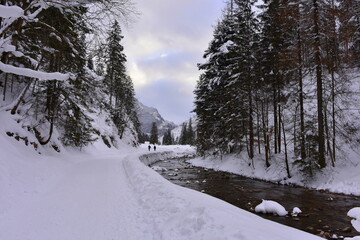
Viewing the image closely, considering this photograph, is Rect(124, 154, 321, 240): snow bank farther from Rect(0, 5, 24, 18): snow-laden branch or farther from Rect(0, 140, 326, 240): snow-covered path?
Rect(0, 5, 24, 18): snow-laden branch

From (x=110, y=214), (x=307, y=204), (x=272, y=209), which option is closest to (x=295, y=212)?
(x=272, y=209)

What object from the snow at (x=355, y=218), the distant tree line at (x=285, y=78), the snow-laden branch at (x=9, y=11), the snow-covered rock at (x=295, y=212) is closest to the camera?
the snow-laden branch at (x=9, y=11)

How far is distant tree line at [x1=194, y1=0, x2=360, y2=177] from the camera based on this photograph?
47.3 feet

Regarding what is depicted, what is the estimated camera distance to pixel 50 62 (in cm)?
1427

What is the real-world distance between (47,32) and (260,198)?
1200 cm

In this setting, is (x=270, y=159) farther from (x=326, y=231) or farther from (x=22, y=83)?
(x=22, y=83)

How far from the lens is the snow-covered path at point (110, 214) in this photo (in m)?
4.48

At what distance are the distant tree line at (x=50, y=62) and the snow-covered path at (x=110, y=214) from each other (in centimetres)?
352

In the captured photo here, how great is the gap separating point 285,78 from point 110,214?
606 inches

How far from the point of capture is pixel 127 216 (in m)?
6.06

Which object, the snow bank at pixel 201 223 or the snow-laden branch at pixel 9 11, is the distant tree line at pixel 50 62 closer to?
the snow-laden branch at pixel 9 11

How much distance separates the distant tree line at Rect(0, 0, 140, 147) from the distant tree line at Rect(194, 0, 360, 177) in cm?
1115

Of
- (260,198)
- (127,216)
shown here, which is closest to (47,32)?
(127,216)

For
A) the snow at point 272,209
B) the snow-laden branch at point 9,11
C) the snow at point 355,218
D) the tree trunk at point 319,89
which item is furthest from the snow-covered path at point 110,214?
the tree trunk at point 319,89
